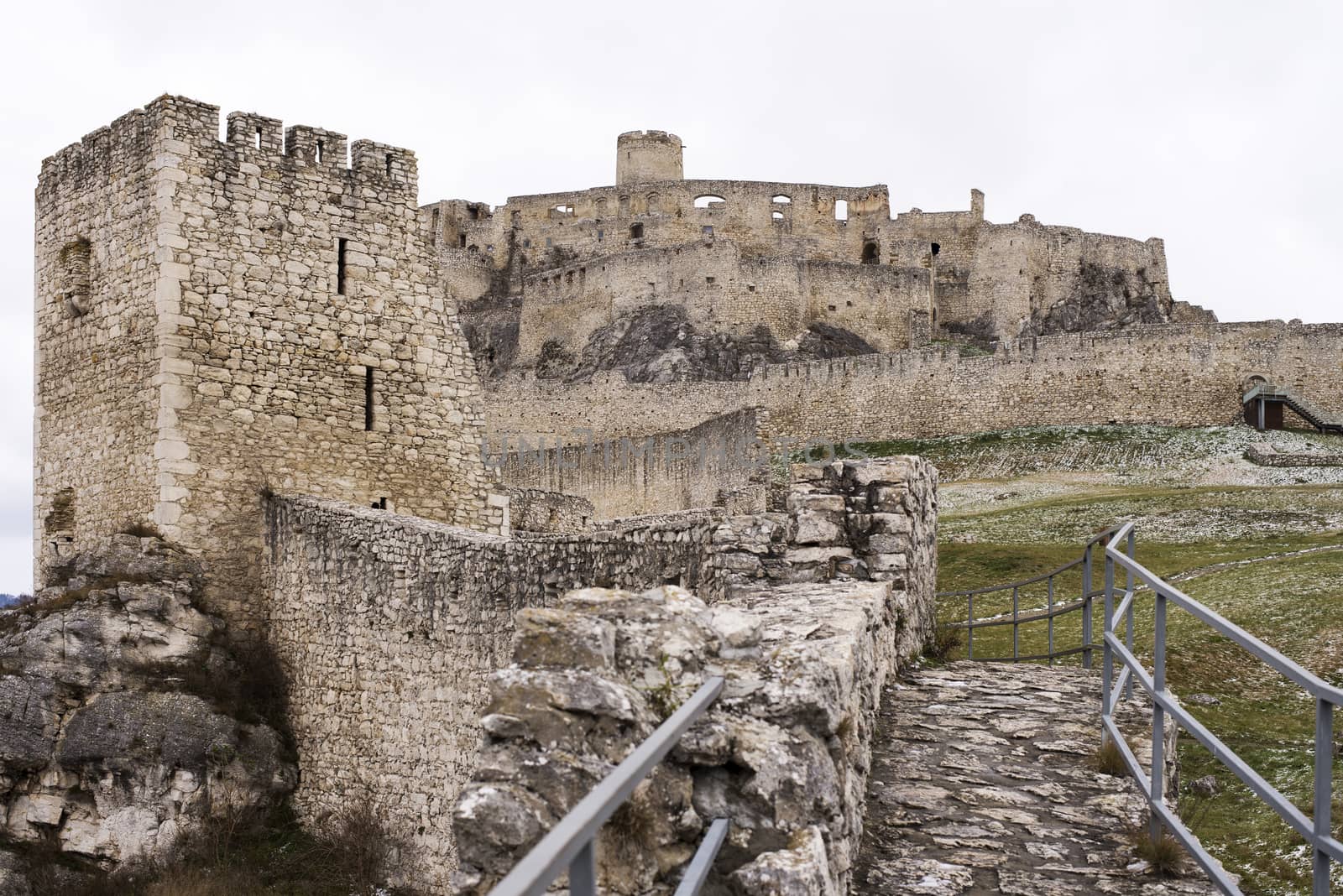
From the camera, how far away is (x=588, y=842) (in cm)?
299

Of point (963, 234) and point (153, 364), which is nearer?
point (153, 364)

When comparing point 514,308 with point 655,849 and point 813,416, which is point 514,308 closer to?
point 813,416

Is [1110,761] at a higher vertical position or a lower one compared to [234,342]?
lower

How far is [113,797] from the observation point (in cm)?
1323

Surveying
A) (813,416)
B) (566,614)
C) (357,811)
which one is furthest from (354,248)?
(813,416)

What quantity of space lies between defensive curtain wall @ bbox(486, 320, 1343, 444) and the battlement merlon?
29.7 metres

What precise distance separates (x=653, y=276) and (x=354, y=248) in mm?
45929

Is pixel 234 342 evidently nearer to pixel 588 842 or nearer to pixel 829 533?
pixel 829 533

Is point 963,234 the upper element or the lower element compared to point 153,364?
upper

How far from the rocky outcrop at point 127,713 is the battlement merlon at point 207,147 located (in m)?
4.29

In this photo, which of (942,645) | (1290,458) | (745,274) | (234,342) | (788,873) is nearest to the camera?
(788,873)

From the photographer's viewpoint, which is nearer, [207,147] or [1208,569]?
[207,147]

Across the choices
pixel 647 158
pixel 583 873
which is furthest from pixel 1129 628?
pixel 647 158

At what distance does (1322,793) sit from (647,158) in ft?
239
